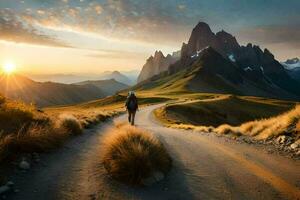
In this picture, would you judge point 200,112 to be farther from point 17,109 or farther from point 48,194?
point 48,194

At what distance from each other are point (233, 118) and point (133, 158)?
89.3 meters

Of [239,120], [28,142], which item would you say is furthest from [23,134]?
[239,120]

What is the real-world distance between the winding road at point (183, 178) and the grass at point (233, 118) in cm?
430

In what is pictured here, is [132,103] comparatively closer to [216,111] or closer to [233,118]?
[216,111]

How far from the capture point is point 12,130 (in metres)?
13.3

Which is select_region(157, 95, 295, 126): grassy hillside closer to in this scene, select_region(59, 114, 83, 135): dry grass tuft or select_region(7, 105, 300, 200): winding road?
select_region(59, 114, 83, 135): dry grass tuft

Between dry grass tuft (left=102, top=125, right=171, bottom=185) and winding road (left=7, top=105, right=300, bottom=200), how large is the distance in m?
0.34

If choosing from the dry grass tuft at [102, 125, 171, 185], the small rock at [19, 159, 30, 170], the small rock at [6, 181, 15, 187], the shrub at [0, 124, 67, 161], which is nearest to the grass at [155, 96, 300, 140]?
the dry grass tuft at [102, 125, 171, 185]

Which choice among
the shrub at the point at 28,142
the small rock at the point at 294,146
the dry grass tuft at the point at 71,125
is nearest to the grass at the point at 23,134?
the shrub at the point at 28,142

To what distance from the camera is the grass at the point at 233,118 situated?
18.1 m

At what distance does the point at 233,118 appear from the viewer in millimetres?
96062

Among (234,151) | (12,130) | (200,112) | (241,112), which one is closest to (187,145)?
(234,151)

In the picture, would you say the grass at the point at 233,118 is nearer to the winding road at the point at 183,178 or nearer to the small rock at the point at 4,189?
the winding road at the point at 183,178

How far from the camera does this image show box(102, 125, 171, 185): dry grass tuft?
10.1 m
